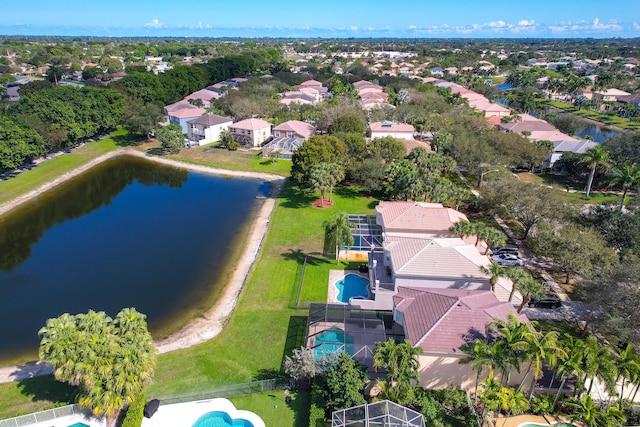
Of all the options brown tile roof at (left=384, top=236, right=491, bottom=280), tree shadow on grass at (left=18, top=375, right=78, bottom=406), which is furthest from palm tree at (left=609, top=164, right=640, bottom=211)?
tree shadow on grass at (left=18, top=375, right=78, bottom=406)

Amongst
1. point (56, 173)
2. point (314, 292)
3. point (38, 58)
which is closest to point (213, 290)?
point (314, 292)

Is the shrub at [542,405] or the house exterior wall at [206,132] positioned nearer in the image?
the shrub at [542,405]

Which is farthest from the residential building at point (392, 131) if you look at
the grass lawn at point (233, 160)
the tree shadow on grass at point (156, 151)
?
the tree shadow on grass at point (156, 151)

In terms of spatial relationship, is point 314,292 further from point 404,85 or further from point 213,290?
point 404,85

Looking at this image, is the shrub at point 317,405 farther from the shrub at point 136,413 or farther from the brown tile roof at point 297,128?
the brown tile roof at point 297,128

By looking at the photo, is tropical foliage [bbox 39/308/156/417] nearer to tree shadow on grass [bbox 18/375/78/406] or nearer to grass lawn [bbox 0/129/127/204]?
tree shadow on grass [bbox 18/375/78/406]

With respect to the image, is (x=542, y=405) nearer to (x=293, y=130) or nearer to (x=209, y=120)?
(x=293, y=130)
